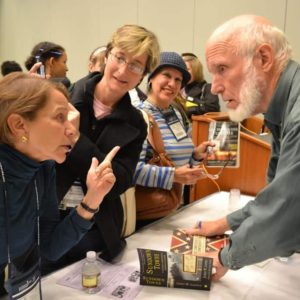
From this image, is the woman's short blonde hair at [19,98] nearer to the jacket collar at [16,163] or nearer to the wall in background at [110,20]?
the jacket collar at [16,163]

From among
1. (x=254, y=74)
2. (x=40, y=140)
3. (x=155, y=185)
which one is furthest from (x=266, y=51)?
(x=155, y=185)

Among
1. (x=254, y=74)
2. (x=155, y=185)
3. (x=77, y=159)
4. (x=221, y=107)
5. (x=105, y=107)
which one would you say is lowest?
(x=221, y=107)

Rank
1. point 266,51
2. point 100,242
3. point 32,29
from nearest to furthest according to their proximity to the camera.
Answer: point 266,51
point 100,242
point 32,29

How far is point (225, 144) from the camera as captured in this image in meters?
2.02

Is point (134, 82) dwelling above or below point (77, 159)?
above

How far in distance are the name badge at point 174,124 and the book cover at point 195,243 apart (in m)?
0.60

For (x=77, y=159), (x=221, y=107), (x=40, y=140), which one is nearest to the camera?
(x=40, y=140)

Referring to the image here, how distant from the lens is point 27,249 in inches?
42.9

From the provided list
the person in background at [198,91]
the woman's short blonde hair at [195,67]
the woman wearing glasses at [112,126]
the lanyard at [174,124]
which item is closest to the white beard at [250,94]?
the woman wearing glasses at [112,126]

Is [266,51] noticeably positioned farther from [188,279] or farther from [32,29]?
[32,29]

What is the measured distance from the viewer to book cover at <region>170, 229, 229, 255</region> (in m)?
1.49

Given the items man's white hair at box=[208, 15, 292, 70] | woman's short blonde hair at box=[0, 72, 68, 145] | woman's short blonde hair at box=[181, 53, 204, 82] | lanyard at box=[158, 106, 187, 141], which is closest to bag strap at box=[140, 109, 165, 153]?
lanyard at box=[158, 106, 187, 141]

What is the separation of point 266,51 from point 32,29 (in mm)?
7055

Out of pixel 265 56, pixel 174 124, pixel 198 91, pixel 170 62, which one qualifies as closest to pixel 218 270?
pixel 265 56
